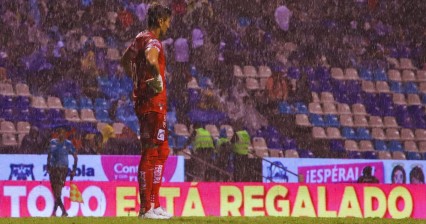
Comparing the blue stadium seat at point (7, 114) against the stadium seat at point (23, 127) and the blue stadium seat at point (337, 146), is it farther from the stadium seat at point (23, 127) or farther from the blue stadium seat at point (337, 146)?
the blue stadium seat at point (337, 146)

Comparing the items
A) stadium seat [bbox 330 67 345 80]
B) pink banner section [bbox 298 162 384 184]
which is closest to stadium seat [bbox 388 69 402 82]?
stadium seat [bbox 330 67 345 80]

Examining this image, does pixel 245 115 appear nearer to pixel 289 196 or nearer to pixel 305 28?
pixel 305 28

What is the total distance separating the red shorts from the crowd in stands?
1019 centimetres

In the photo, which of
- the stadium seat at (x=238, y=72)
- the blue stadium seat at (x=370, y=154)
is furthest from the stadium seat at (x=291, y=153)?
the stadium seat at (x=238, y=72)

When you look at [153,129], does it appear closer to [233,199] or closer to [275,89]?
[233,199]

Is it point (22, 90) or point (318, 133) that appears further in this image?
point (318, 133)

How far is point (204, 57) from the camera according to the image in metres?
21.7

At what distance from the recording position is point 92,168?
54.8 feet

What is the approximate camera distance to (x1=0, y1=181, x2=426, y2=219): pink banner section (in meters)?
14.0

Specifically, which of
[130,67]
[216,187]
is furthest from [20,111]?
[130,67]

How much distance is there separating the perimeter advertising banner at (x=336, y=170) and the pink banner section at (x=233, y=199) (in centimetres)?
249

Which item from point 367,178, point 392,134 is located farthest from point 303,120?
point 367,178

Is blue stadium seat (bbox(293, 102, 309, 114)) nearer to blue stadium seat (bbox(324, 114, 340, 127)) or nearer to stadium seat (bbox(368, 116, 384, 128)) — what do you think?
blue stadium seat (bbox(324, 114, 340, 127))

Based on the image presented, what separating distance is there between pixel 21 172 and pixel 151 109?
8.76 m
